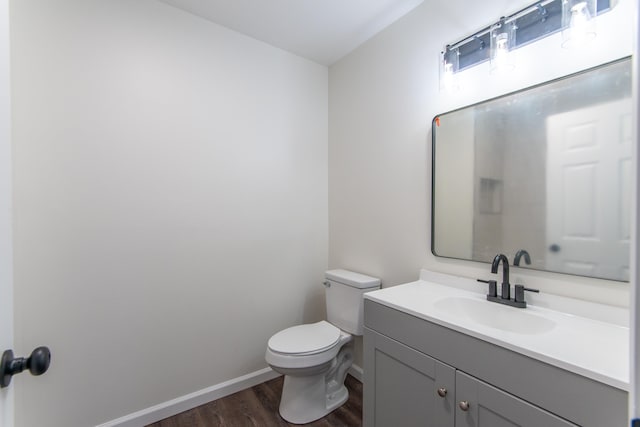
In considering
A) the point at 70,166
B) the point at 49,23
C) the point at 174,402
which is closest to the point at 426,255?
the point at 174,402

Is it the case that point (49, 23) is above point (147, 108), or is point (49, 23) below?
above

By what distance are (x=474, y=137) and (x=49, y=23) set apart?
2167 millimetres

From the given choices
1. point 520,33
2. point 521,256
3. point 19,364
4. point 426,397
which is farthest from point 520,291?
point 19,364

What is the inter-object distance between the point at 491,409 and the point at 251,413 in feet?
4.66

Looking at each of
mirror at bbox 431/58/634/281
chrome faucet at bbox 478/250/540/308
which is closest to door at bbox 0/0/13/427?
chrome faucet at bbox 478/250/540/308

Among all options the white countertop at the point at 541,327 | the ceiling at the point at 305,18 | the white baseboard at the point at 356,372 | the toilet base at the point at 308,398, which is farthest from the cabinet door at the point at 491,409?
the ceiling at the point at 305,18

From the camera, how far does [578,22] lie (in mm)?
1084

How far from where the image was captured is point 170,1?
5.53 ft

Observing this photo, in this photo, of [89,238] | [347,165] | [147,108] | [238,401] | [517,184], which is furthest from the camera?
[347,165]

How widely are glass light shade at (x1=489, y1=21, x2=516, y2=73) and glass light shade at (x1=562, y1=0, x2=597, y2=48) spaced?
0.19 meters

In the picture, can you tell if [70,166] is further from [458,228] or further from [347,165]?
[458,228]

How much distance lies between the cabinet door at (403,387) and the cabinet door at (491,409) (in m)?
0.04

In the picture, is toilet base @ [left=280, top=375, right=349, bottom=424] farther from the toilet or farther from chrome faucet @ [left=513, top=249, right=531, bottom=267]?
chrome faucet @ [left=513, top=249, right=531, bottom=267]

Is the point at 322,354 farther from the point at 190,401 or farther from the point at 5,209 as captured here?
the point at 5,209
